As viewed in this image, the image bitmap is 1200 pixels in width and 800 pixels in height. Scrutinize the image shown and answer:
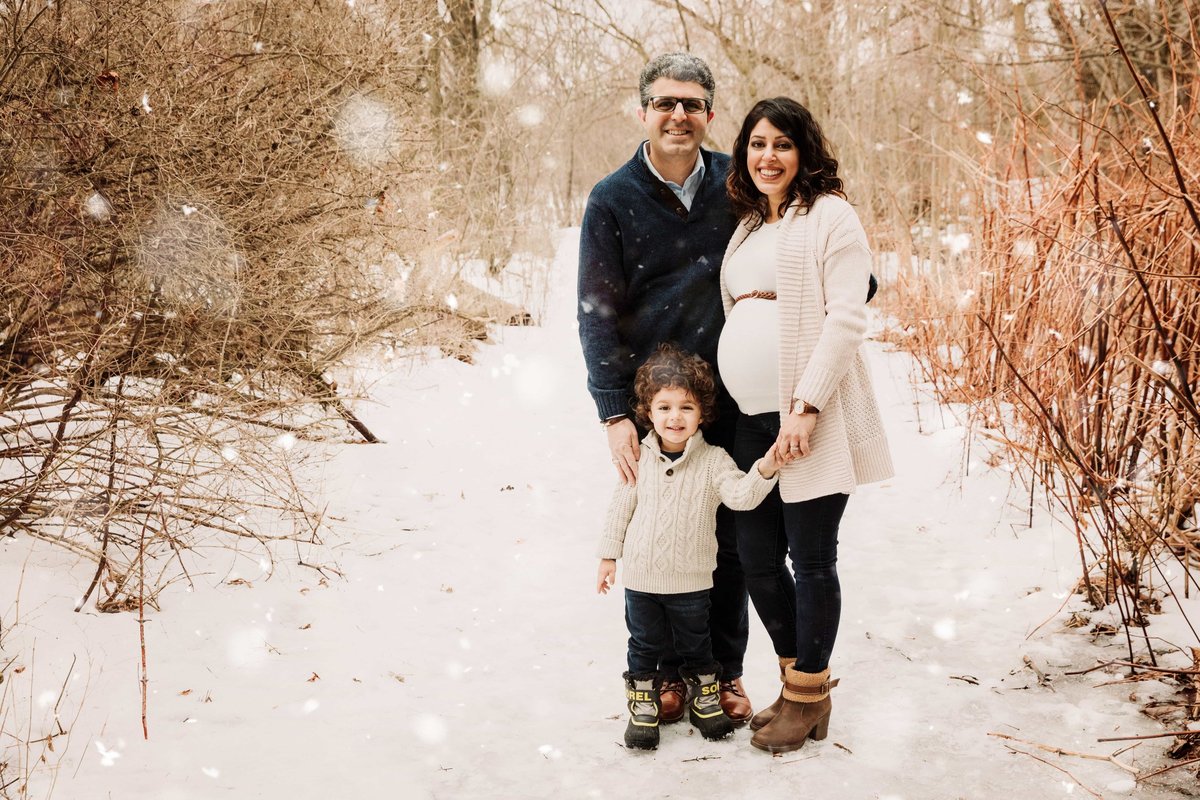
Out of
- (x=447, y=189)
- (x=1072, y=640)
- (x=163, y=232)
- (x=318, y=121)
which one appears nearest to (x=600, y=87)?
(x=447, y=189)

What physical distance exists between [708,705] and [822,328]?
1271 millimetres

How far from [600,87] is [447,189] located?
26.1ft

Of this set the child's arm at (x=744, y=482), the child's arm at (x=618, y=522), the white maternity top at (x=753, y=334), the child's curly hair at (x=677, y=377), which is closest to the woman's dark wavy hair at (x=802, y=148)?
the white maternity top at (x=753, y=334)

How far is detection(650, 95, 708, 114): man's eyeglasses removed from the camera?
258 centimetres

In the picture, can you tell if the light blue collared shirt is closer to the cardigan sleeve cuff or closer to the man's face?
the man's face

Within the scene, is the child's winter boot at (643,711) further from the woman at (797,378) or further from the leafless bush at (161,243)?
the leafless bush at (161,243)

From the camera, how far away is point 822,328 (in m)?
2.32

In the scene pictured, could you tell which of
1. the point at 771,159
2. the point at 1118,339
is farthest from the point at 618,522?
the point at 1118,339

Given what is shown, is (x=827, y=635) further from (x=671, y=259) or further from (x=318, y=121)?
(x=318, y=121)

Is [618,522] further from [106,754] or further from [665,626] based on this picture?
[106,754]

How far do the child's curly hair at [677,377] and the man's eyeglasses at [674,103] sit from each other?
0.74 metres

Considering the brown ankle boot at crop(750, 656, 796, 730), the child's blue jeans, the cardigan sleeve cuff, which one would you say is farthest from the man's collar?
the brown ankle boot at crop(750, 656, 796, 730)

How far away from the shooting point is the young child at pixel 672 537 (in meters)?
2.58

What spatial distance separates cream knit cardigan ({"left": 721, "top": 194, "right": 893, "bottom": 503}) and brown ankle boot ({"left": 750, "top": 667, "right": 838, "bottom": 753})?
1.94 ft
